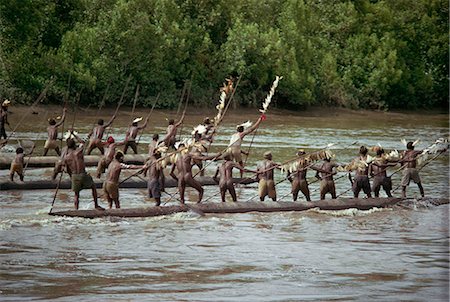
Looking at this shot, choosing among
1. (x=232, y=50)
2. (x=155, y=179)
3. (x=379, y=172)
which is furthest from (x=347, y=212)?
(x=232, y=50)

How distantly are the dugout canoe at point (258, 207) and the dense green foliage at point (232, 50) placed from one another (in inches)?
732

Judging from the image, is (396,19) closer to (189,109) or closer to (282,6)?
(282,6)

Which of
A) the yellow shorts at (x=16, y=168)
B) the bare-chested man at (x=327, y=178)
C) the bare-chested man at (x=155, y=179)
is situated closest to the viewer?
the bare-chested man at (x=155, y=179)

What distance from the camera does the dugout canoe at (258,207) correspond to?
52.5 feet

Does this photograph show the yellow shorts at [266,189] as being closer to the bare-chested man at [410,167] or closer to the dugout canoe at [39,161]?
the bare-chested man at [410,167]

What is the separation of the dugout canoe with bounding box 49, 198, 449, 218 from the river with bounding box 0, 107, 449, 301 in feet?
0.36

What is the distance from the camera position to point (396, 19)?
50562 millimetres

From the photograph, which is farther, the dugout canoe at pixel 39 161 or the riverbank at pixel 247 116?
the riverbank at pixel 247 116

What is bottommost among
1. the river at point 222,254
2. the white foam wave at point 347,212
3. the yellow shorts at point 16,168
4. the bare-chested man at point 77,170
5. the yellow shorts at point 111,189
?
the river at point 222,254

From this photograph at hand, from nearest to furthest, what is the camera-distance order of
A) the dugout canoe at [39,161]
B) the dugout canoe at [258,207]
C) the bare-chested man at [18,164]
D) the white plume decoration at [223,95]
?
the dugout canoe at [258,207] < the white plume decoration at [223,95] < the bare-chested man at [18,164] < the dugout canoe at [39,161]

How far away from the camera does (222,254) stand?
47.7 feet

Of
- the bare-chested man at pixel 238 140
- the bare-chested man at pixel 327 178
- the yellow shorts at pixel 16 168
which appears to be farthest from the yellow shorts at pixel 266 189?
the yellow shorts at pixel 16 168

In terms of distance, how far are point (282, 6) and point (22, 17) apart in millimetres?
14971

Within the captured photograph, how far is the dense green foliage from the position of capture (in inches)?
1459
